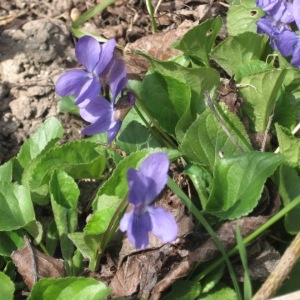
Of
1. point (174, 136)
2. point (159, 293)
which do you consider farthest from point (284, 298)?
point (174, 136)

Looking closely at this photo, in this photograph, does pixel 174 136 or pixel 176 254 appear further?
pixel 174 136

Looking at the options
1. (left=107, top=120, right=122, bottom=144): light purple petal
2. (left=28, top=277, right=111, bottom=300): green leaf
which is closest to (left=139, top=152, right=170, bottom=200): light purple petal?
(left=28, top=277, right=111, bottom=300): green leaf

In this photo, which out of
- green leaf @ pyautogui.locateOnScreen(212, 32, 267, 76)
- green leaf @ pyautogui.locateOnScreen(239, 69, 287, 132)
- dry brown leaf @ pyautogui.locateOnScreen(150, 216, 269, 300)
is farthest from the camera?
green leaf @ pyautogui.locateOnScreen(212, 32, 267, 76)

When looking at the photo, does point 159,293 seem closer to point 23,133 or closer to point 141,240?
point 141,240

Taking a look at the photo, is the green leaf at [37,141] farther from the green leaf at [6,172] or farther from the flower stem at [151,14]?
the flower stem at [151,14]

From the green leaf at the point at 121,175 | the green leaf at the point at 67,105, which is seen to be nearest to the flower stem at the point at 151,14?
the green leaf at the point at 67,105

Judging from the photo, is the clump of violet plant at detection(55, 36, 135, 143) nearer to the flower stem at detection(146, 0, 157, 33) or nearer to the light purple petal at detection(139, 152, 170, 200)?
the light purple petal at detection(139, 152, 170, 200)

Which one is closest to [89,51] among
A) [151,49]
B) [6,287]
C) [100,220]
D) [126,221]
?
[100,220]
